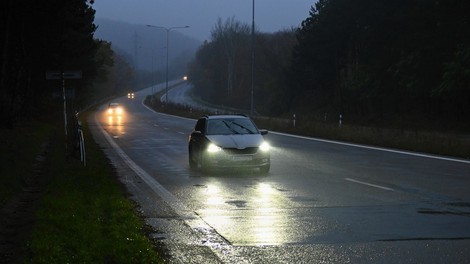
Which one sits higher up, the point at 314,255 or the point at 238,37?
the point at 238,37

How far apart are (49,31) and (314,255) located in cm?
2952

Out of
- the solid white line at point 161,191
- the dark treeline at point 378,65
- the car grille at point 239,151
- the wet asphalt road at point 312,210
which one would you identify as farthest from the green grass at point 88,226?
the dark treeline at point 378,65

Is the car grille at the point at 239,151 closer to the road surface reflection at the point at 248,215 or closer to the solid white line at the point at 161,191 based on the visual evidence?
the solid white line at the point at 161,191

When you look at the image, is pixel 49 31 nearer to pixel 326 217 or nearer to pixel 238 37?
pixel 326 217

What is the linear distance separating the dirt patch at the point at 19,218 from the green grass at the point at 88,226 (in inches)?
6.9

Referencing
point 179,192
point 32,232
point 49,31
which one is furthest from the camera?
point 49,31

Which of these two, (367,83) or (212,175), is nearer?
(212,175)

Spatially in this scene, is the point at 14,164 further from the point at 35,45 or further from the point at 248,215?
the point at 35,45

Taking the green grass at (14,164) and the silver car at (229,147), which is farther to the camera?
the silver car at (229,147)

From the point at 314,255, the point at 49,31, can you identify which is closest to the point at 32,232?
the point at 314,255

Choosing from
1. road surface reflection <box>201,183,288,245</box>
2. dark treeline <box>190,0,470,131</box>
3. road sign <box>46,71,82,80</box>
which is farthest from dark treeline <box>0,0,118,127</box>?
dark treeline <box>190,0,470,131</box>

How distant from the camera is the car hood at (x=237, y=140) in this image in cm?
1575

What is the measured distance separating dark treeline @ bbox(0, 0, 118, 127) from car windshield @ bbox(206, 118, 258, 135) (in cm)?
1224

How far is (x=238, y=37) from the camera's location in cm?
12481
